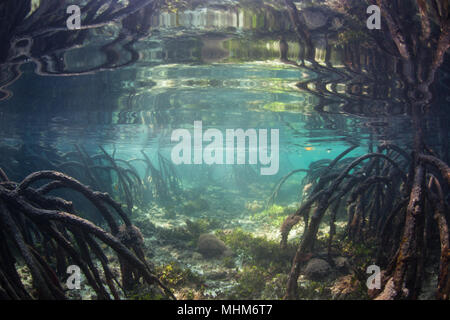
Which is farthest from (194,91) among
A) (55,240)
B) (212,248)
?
(55,240)

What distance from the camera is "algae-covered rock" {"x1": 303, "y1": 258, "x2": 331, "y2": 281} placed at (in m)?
5.85

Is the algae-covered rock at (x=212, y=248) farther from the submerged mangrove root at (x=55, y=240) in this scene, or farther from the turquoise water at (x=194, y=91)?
the submerged mangrove root at (x=55, y=240)

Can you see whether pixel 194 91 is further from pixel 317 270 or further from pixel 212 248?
pixel 317 270

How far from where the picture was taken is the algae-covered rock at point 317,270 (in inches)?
230

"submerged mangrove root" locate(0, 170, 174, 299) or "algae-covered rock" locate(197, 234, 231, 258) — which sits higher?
"submerged mangrove root" locate(0, 170, 174, 299)

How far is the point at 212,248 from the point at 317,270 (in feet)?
11.5

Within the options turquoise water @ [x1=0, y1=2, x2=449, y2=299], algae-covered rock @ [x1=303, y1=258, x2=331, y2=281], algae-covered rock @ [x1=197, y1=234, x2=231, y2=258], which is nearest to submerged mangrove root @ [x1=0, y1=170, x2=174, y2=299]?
turquoise water @ [x1=0, y1=2, x2=449, y2=299]

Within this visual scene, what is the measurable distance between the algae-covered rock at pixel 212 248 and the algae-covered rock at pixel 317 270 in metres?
2.84

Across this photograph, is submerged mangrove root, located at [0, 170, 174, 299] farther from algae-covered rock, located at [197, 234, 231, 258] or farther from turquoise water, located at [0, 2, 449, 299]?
algae-covered rock, located at [197, 234, 231, 258]

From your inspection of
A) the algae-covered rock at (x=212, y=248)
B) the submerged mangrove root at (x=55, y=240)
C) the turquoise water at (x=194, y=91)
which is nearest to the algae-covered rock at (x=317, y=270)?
the turquoise water at (x=194, y=91)

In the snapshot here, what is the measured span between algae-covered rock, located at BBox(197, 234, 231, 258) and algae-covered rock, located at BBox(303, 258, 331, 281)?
9.32 feet

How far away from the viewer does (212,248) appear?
8.16 m

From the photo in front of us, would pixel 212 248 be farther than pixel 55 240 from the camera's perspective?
Yes

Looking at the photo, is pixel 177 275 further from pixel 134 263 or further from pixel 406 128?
pixel 406 128
